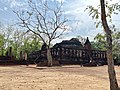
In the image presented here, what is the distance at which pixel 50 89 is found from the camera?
1155 cm

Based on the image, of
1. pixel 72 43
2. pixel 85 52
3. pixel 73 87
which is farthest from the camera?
pixel 72 43

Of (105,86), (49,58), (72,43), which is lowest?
(105,86)

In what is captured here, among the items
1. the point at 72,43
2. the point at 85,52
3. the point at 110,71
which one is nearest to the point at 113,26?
the point at 110,71

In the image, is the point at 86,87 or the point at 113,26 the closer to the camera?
the point at 113,26

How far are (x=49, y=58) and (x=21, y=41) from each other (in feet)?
124

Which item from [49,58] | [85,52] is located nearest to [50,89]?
[49,58]

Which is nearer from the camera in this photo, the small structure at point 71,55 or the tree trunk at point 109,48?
the tree trunk at point 109,48

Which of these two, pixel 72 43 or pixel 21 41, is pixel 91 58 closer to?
pixel 72 43

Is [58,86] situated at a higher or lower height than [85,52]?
lower

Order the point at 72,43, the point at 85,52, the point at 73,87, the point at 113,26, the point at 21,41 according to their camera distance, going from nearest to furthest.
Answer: the point at 113,26
the point at 73,87
the point at 85,52
the point at 72,43
the point at 21,41

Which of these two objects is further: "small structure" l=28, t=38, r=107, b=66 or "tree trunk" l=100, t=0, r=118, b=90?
"small structure" l=28, t=38, r=107, b=66

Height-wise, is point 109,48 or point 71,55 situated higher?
point 71,55

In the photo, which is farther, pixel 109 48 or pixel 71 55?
pixel 71 55

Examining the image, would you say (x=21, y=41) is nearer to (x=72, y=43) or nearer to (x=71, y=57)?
(x=72, y=43)
